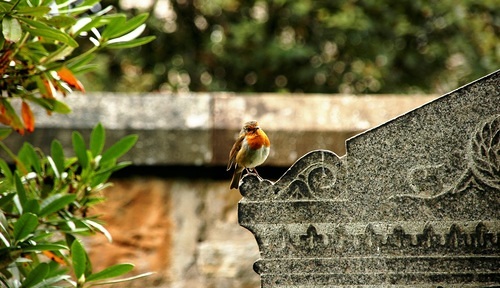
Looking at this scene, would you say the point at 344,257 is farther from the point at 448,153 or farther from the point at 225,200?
the point at 225,200

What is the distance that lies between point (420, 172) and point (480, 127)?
19 centimetres

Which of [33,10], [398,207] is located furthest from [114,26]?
[398,207]

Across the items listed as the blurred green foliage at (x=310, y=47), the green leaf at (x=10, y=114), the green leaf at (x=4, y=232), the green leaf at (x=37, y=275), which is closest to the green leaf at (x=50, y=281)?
the green leaf at (x=37, y=275)

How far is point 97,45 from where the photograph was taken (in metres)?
2.29

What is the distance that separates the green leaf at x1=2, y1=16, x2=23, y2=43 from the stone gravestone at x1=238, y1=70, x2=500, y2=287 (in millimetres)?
655

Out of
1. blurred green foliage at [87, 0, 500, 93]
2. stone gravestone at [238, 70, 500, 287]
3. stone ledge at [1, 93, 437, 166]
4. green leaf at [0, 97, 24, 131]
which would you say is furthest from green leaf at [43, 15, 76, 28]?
blurred green foliage at [87, 0, 500, 93]

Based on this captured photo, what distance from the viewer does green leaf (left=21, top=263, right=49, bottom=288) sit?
212 centimetres

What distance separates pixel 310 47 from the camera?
4973 millimetres

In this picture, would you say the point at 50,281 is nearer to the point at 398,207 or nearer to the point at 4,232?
the point at 4,232

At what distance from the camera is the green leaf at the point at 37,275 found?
212 cm

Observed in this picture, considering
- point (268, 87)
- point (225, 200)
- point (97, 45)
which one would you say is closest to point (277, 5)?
point (268, 87)

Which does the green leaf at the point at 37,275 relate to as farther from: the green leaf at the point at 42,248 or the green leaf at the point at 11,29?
the green leaf at the point at 11,29

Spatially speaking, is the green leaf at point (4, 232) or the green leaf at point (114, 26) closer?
the green leaf at point (4, 232)

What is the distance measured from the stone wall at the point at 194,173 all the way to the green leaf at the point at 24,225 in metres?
1.14
